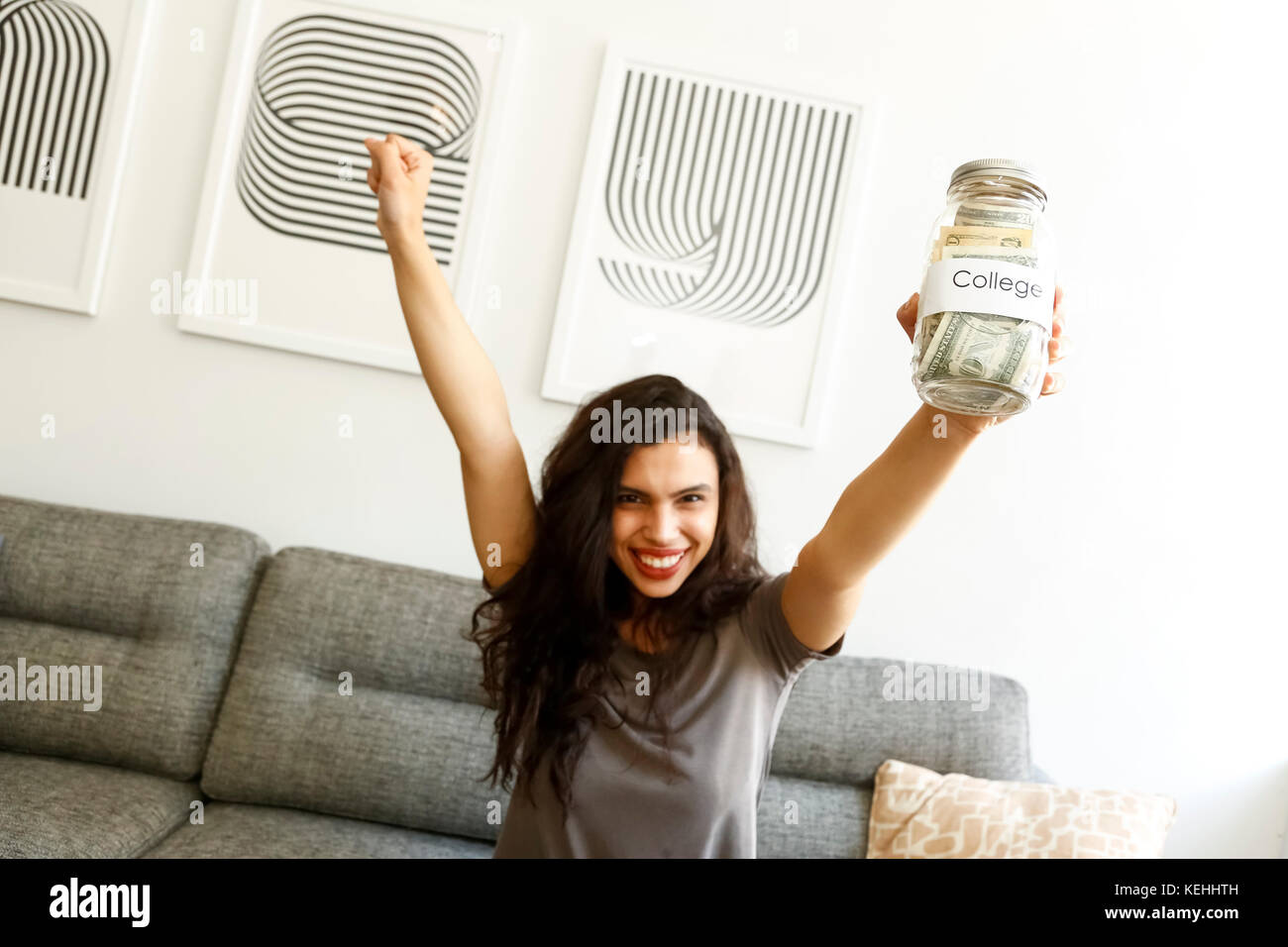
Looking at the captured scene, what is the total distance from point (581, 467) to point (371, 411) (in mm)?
1200

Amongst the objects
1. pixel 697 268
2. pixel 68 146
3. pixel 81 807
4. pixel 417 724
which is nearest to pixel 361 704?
pixel 417 724

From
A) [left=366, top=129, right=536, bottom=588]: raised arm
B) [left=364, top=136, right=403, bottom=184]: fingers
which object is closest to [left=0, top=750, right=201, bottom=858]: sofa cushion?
[left=366, top=129, right=536, bottom=588]: raised arm

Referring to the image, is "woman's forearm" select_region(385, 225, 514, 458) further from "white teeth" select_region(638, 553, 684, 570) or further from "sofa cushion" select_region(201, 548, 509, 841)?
"sofa cushion" select_region(201, 548, 509, 841)

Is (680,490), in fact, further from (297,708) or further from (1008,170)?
(297,708)

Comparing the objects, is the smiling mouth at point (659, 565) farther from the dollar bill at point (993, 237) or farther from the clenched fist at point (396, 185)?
the dollar bill at point (993, 237)

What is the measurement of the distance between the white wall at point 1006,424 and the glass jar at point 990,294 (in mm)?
1575

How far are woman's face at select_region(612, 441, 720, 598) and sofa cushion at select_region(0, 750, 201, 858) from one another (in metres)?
1.07

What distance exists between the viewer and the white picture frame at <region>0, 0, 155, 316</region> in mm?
2254

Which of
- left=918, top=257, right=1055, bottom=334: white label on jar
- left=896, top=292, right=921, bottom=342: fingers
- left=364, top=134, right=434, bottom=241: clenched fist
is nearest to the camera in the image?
left=918, top=257, right=1055, bottom=334: white label on jar

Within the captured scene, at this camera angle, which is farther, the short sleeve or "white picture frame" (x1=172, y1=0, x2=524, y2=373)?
"white picture frame" (x1=172, y1=0, x2=524, y2=373)

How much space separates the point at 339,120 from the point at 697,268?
0.85m

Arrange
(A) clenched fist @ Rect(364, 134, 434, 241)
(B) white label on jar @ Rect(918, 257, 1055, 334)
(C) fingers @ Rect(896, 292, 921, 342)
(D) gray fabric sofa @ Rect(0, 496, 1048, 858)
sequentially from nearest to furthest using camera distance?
(B) white label on jar @ Rect(918, 257, 1055, 334)
(C) fingers @ Rect(896, 292, 921, 342)
(A) clenched fist @ Rect(364, 134, 434, 241)
(D) gray fabric sofa @ Rect(0, 496, 1048, 858)
